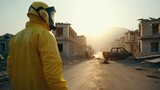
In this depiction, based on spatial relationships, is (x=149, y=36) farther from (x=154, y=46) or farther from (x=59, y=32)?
(x=59, y=32)

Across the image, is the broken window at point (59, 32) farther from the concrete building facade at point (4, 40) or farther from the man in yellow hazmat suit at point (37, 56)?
the man in yellow hazmat suit at point (37, 56)

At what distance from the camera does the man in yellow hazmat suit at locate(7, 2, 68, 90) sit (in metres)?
2.16

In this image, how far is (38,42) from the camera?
2275 millimetres

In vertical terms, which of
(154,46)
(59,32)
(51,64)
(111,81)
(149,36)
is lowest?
(111,81)

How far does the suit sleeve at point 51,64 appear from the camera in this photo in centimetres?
213

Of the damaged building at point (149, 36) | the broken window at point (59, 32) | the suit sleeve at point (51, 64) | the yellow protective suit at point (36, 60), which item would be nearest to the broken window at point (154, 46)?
the damaged building at point (149, 36)

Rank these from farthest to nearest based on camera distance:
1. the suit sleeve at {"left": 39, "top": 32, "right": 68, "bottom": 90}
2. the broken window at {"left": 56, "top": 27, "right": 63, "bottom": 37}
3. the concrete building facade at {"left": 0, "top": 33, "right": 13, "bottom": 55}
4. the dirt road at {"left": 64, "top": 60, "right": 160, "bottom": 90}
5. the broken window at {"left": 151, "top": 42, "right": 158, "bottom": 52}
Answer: the concrete building facade at {"left": 0, "top": 33, "right": 13, "bottom": 55} < the broken window at {"left": 56, "top": 27, "right": 63, "bottom": 37} < the broken window at {"left": 151, "top": 42, "right": 158, "bottom": 52} < the dirt road at {"left": 64, "top": 60, "right": 160, "bottom": 90} < the suit sleeve at {"left": 39, "top": 32, "right": 68, "bottom": 90}

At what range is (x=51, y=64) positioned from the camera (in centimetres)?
214

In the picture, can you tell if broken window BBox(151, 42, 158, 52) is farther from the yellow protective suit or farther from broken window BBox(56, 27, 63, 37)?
the yellow protective suit

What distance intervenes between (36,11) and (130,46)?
56546mm

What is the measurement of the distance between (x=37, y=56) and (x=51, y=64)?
0.23 meters

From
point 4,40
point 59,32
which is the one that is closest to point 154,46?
point 59,32

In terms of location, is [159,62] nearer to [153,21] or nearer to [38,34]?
[153,21]

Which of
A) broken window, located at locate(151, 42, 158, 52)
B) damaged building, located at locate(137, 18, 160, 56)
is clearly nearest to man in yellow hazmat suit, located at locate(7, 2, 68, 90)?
damaged building, located at locate(137, 18, 160, 56)
